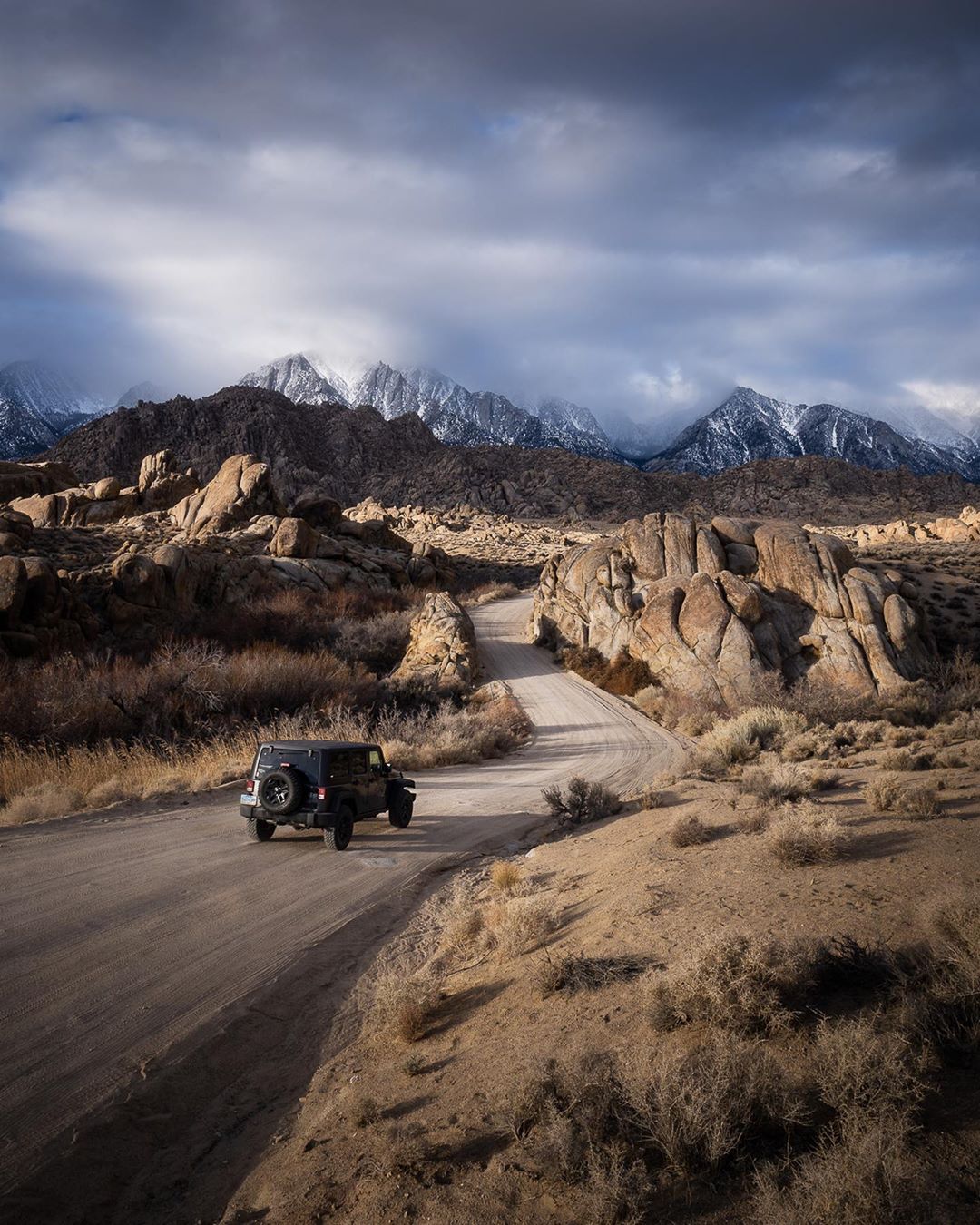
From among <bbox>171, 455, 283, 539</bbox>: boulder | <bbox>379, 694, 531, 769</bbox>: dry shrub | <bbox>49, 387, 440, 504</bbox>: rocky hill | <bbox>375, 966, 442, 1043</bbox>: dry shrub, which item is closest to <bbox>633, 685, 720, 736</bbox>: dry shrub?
<bbox>379, 694, 531, 769</bbox>: dry shrub

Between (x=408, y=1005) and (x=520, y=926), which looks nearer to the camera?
(x=408, y=1005)

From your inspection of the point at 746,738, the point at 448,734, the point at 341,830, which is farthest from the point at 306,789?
the point at 746,738

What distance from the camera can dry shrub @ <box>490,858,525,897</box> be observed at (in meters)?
8.04

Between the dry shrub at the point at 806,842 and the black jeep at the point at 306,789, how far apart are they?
222 inches

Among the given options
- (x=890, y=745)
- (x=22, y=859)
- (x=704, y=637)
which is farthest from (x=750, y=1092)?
(x=704, y=637)

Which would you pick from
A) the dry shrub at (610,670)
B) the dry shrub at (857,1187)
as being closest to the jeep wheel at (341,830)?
the dry shrub at (857,1187)

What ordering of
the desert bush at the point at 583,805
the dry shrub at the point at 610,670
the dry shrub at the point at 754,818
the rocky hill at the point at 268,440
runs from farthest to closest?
the rocky hill at the point at 268,440 < the dry shrub at the point at 610,670 < the desert bush at the point at 583,805 < the dry shrub at the point at 754,818

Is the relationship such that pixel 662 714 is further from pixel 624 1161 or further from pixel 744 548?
pixel 624 1161

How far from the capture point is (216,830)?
32.9 ft

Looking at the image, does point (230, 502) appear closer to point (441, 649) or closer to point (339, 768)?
point (441, 649)

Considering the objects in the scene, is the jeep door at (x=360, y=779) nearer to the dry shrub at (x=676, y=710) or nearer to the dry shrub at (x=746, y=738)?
the dry shrub at (x=746, y=738)

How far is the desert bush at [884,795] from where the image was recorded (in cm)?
802

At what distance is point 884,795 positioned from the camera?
8.04 metres

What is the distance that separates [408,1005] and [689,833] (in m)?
4.16
